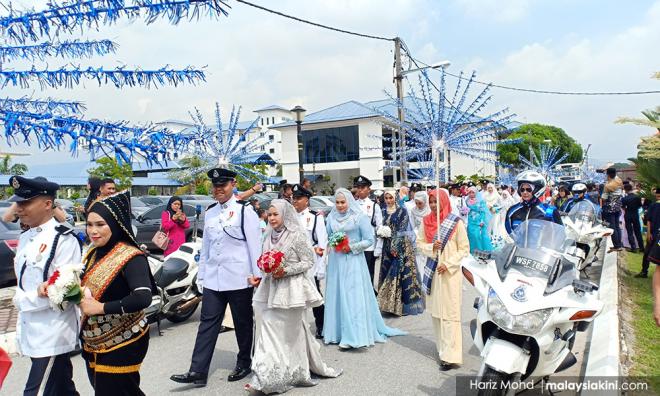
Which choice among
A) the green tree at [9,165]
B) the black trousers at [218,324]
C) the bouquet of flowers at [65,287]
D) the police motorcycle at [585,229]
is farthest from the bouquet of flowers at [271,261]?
the police motorcycle at [585,229]

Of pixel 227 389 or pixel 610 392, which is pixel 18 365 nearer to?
pixel 227 389

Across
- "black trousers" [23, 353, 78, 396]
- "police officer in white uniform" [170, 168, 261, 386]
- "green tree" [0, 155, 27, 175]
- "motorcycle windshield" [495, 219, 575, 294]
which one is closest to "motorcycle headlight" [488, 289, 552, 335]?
"motorcycle windshield" [495, 219, 575, 294]

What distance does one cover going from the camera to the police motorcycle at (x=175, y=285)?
6527 millimetres

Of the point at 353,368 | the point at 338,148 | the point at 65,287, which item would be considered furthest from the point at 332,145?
the point at 65,287

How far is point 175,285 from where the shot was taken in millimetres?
6891

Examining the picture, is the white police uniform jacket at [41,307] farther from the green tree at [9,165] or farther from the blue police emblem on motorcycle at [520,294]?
the blue police emblem on motorcycle at [520,294]

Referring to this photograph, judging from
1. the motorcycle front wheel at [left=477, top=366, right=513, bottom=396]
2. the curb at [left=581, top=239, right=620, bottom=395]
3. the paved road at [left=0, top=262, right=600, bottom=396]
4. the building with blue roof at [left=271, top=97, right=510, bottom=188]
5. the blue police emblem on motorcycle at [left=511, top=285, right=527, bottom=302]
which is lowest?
the paved road at [left=0, top=262, right=600, bottom=396]

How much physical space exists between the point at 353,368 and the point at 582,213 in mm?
6208

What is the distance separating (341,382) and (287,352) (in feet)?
2.04

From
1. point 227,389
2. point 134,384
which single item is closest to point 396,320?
point 227,389

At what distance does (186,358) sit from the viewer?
5.90 m

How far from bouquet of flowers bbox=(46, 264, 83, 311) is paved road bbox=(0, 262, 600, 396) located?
2.12 meters

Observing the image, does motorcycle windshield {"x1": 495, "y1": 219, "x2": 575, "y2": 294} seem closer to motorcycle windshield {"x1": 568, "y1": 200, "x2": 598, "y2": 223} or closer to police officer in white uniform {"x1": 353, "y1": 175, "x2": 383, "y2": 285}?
police officer in white uniform {"x1": 353, "y1": 175, "x2": 383, "y2": 285}

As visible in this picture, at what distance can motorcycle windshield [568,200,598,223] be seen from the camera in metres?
9.52
